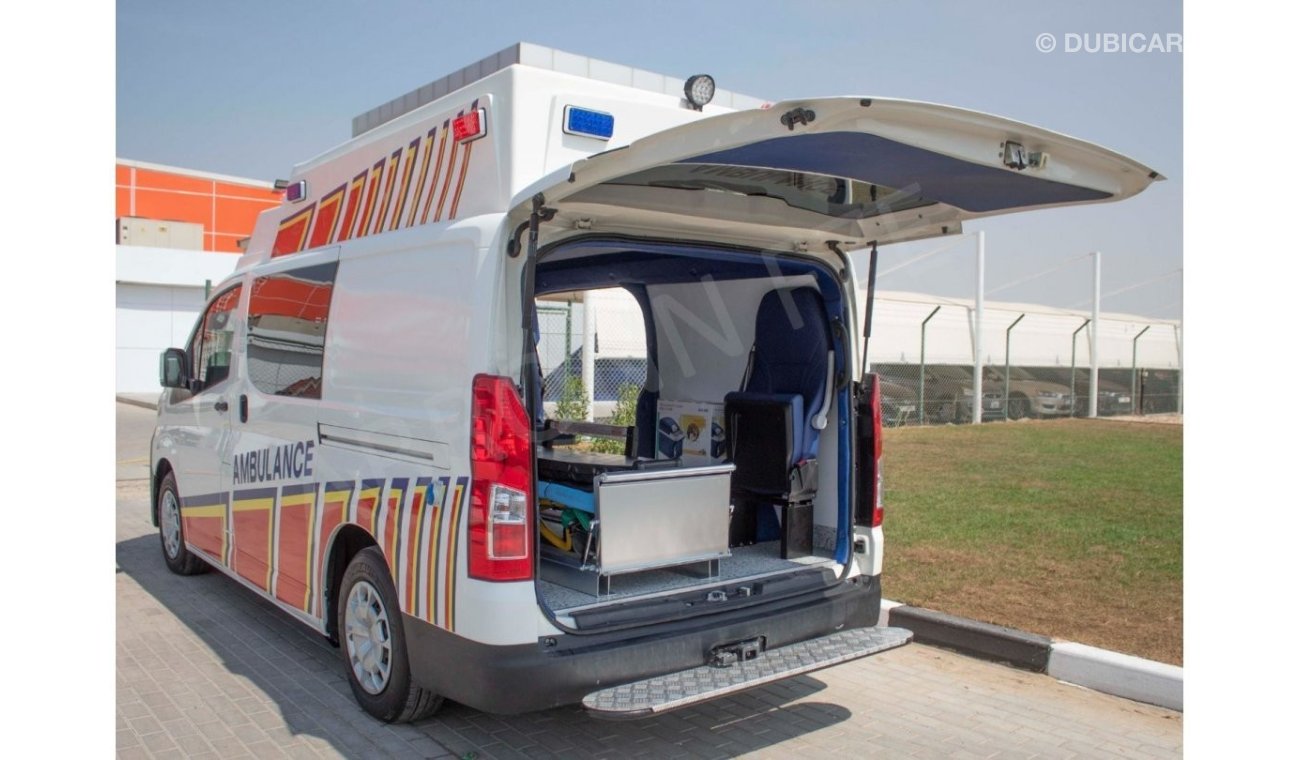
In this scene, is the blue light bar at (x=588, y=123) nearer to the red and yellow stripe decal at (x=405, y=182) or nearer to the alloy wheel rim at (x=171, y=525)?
the red and yellow stripe decal at (x=405, y=182)

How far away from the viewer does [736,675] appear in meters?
3.82

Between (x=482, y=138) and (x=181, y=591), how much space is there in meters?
4.43

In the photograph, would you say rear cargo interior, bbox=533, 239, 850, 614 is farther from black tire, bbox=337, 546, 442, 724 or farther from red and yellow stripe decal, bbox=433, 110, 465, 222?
black tire, bbox=337, 546, 442, 724

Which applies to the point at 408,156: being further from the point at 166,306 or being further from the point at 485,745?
the point at 166,306

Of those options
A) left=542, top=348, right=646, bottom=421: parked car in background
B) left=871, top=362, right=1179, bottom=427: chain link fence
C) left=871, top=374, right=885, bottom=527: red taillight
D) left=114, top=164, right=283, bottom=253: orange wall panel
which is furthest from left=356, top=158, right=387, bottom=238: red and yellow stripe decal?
left=114, top=164, right=283, bottom=253: orange wall panel

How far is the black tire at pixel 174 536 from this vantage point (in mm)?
6867

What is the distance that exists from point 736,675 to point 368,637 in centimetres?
166

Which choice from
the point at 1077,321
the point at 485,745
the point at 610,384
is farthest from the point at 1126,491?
the point at 1077,321

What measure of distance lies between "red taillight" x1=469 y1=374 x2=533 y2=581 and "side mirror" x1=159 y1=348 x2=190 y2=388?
12.1 ft

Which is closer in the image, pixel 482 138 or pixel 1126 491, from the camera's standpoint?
pixel 482 138

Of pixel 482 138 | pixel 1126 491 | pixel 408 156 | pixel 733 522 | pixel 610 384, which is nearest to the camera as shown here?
pixel 482 138

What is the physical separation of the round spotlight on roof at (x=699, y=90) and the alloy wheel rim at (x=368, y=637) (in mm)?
2614

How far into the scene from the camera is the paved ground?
4078 mm

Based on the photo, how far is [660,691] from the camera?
3602mm
